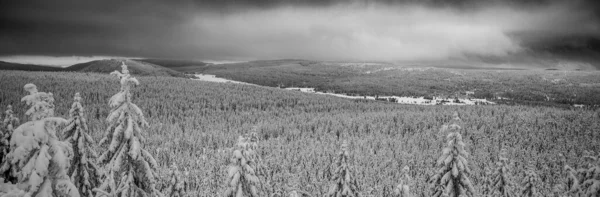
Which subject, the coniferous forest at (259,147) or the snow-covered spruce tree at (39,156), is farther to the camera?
the coniferous forest at (259,147)

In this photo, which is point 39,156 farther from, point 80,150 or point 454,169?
point 454,169

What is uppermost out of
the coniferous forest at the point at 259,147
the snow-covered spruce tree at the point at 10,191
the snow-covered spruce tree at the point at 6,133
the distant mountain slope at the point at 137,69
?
the distant mountain slope at the point at 137,69

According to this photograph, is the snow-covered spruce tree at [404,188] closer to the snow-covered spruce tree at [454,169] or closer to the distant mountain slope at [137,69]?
the snow-covered spruce tree at [454,169]

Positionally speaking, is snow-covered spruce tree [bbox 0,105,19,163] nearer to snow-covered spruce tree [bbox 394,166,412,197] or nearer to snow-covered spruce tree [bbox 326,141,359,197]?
snow-covered spruce tree [bbox 326,141,359,197]

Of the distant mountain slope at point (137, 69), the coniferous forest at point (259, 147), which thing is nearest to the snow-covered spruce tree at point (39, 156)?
the coniferous forest at point (259, 147)

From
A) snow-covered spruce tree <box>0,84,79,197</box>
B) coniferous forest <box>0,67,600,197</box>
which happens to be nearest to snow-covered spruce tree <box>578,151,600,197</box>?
coniferous forest <box>0,67,600,197</box>

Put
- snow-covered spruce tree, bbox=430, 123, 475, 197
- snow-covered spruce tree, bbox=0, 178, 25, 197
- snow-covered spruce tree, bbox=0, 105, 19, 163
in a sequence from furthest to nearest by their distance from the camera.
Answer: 1. snow-covered spruce tree, bbox=430, 123, 475, 197
2. snow-covered spruce tree, bbox=0, 105, 19, 163
3. snow-covered spruce tree, bbox=0, 178, 25, 197
